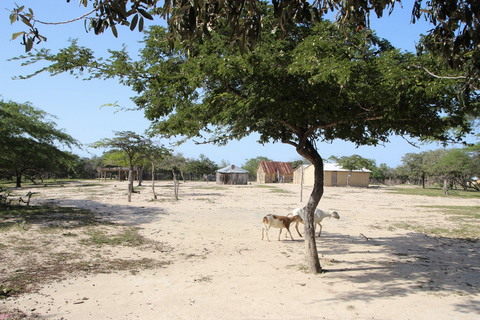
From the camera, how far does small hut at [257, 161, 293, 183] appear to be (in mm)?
63500

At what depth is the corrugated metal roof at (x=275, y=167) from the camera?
6384 centimetres

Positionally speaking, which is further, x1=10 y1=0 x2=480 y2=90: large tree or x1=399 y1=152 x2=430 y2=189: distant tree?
x1=399 y1=152 x2=430 y2=189: distant tree

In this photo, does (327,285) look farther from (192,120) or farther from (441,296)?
(192,120)

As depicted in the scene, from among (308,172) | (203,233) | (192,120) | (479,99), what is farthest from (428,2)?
(308,172)

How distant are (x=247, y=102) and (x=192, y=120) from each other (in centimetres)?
130

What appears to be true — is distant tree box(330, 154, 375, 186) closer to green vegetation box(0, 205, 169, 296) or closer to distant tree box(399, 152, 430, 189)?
distant tree box(399, 152, 430, 189)

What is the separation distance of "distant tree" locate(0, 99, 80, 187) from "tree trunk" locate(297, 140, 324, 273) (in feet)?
33.0

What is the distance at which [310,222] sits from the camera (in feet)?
22.0

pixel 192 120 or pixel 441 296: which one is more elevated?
pixel 192 120

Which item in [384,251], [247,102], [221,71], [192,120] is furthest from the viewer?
[384,251]

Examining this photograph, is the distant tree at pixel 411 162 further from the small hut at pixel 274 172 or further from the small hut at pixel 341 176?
the small hut at pixel 274 172

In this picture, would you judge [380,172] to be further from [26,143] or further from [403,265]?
[26,143]

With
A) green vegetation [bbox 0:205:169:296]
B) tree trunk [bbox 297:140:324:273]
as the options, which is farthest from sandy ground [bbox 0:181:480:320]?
green vegetation [bbox 0:205:169:296]

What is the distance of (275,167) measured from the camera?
65.3 metres
